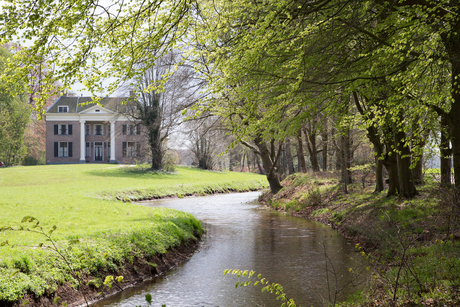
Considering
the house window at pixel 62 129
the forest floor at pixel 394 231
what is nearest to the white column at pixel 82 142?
the house window at pixel 62 129

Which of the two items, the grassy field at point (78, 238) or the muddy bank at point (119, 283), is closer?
the muddy bank at point (119, 283)

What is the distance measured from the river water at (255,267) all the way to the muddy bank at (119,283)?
245 millimetres

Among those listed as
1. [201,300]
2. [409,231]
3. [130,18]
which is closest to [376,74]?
[409,231]

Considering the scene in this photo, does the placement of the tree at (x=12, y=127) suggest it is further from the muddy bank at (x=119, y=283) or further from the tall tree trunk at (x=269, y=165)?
the muddy bank at (x=119, y=283)

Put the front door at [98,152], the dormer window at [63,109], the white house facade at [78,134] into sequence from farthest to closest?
1. the front door at [98,152]
2. the dormer window at [63,109]
3. the white house facade at [78,134]

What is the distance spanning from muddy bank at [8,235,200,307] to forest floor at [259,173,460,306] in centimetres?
447

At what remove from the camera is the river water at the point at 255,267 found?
7.80 m

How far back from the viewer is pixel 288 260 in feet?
34.9

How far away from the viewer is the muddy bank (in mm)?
6977

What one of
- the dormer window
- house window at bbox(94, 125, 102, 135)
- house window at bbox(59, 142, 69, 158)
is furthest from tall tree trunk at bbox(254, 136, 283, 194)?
the dormer window

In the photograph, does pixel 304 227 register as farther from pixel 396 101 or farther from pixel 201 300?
pixel 201 300

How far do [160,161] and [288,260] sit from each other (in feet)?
115

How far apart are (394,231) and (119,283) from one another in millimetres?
7266

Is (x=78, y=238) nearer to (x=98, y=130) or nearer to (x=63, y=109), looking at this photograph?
(x=98, y=130)
